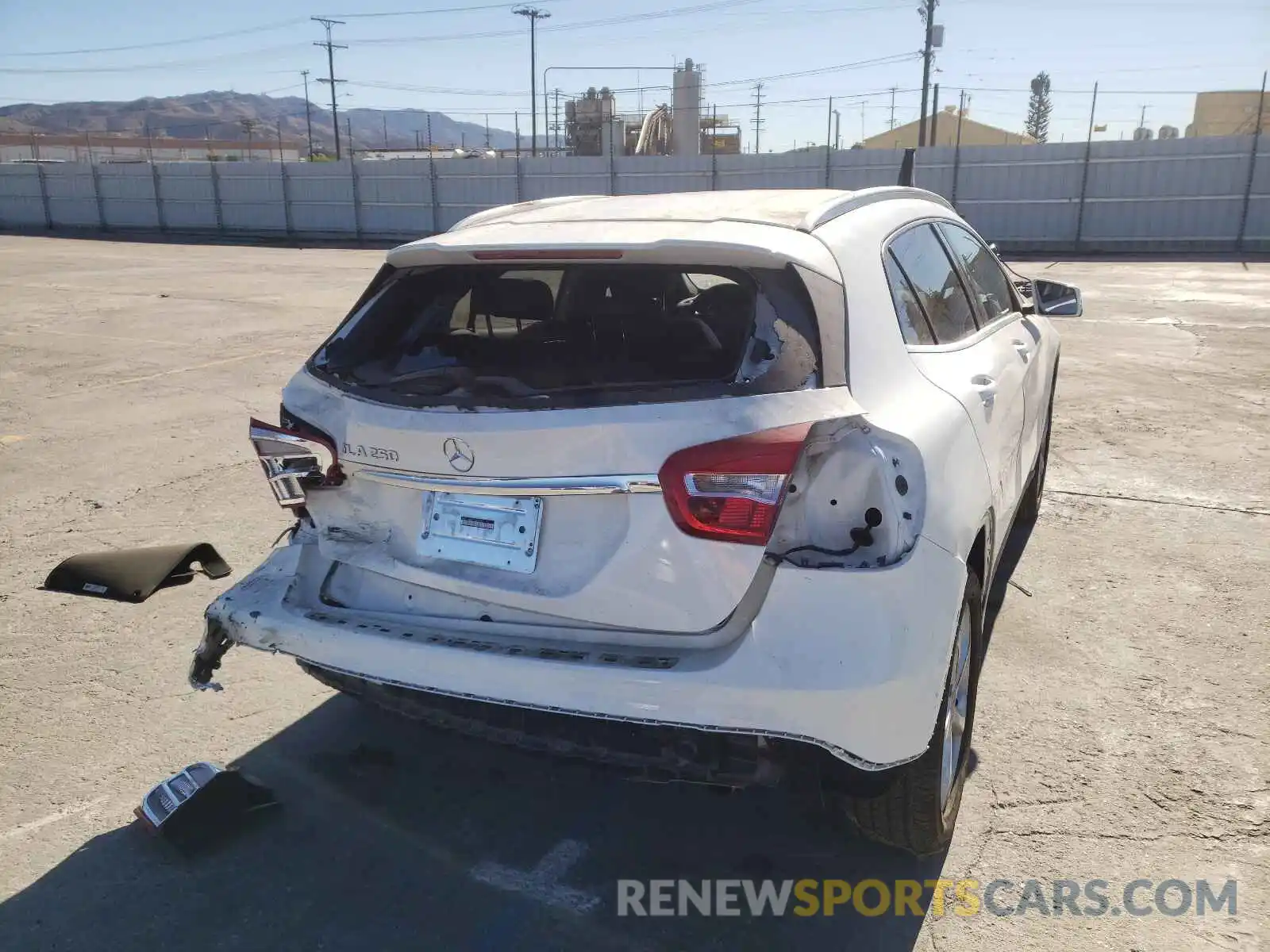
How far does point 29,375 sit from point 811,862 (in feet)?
31.6

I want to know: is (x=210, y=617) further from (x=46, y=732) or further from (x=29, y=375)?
(x=29, y=375)

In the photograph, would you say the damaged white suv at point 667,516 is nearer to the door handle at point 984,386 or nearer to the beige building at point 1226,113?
the door handle at point 984,386

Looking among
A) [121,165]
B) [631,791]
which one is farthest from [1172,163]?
[121,165]

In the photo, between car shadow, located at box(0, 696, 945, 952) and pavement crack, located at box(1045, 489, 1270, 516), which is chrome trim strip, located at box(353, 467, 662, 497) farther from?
pavement crack, located at box(1045, 489, 1270, 516)

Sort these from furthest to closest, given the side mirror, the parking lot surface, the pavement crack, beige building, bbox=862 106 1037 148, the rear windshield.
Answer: beige building, bbox=862 106 1037 148 < the pavement crack < the side mirror < the parking lot surface < the rear windshield

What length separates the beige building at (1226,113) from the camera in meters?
33.4

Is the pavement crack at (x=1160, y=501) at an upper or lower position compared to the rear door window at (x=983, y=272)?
lower

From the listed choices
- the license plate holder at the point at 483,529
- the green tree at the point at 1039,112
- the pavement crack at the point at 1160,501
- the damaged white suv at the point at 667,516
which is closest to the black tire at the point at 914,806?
the damaged white suv at the point at 667,516

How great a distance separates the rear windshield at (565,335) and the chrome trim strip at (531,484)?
19cm

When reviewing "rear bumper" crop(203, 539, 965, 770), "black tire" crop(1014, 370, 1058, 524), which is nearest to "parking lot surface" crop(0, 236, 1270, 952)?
"black tire" crop(1014, 370, 1058, 524)

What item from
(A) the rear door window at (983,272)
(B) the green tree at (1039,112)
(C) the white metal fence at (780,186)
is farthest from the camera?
A: (B) the green tree at (1039,112)

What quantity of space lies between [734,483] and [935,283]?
1543mm

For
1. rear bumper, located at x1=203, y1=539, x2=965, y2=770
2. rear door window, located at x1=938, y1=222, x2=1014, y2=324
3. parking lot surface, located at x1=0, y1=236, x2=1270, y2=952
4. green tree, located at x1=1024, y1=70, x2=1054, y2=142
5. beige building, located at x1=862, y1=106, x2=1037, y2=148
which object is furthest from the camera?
green tree, located at x1=1024, y1=70, x2=1054, y2=142

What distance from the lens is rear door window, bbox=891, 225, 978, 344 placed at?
10.5 ft
